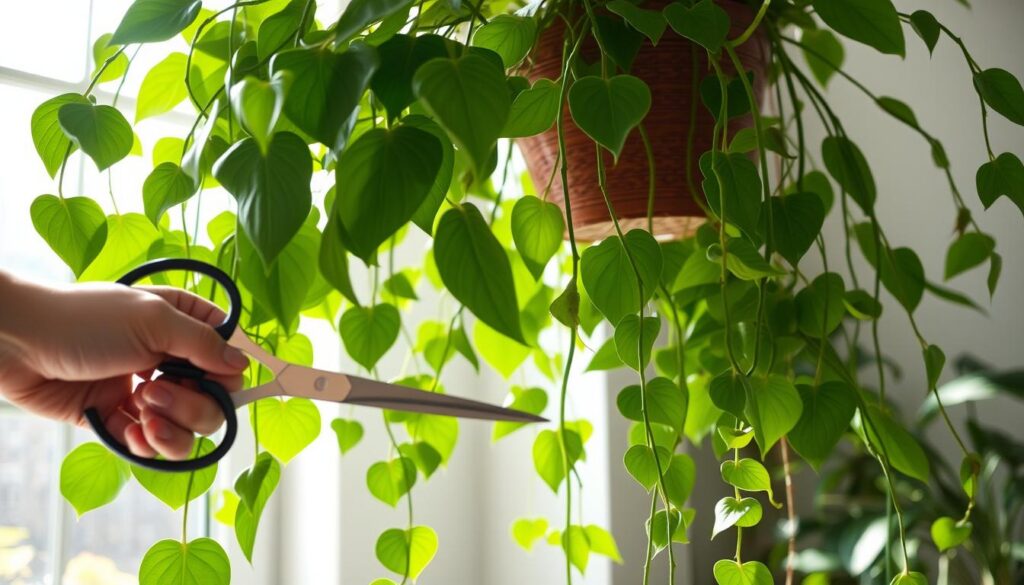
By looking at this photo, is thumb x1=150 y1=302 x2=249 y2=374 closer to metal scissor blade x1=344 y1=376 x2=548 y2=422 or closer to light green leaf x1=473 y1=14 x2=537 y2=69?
metal scissor blade x1=344 y1=376 x2=548 y2=422

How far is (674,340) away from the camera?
0.70 metres

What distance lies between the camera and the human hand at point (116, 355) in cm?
46

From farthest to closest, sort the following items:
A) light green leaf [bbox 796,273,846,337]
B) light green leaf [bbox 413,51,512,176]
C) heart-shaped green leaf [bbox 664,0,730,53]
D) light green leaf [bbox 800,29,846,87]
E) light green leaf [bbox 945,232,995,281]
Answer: light green leaf [bbox 800,29,846,87] → light green leaf [bbox 945,232,995,281] → light green leaf [bbox 796,273,846,337] → heart-shaped green leaf [bbox 664,0,730,53] → light green leaf [bbox 413,51,512,176]

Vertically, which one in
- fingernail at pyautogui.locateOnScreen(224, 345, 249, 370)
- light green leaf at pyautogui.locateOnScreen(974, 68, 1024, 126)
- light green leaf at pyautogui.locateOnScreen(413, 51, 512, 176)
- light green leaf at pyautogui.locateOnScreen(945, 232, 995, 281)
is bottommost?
fingernail at pyautogui.locateOnScreen(224, 345, 249, 370)

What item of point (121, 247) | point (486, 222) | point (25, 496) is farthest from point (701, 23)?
point (25, 496)

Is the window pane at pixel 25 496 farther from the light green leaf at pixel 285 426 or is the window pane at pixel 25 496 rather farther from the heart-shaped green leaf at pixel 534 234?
the heart-shaped green leaf at pixel 534 234

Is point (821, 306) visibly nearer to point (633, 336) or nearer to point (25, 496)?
point (633, 336)

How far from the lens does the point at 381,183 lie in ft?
1.15

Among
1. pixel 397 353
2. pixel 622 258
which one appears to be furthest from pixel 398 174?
pixel 397 353

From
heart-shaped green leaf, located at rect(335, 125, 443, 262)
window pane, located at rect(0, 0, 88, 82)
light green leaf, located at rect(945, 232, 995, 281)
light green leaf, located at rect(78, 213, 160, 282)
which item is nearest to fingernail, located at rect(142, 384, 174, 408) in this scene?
light green leaf, located at rect(78, 213, 160, 282)

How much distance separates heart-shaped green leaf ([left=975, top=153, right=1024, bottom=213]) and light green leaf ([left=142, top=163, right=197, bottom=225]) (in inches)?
17.4

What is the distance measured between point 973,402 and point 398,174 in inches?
53.7

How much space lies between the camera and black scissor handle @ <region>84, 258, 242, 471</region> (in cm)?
49

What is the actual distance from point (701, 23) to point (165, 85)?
0.35 metres
